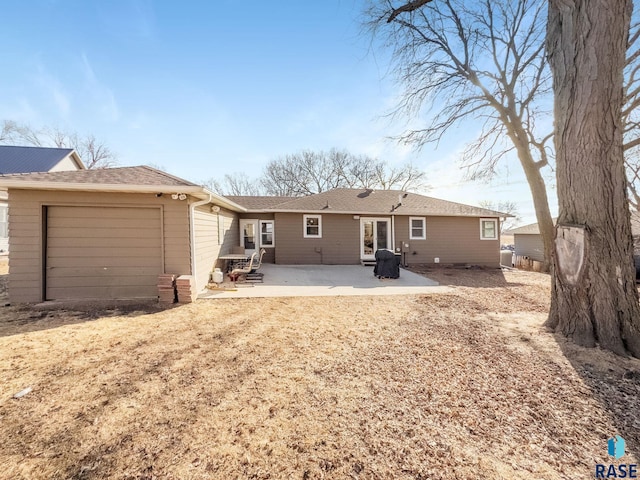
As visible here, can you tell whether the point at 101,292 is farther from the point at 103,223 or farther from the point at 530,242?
the point at 530,242

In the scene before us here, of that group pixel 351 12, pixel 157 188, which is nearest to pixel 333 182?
pixel 351 12

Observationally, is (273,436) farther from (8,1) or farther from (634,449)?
(8,1)

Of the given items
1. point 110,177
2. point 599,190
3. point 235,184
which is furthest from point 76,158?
point 599,190

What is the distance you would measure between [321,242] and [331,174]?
17.7m

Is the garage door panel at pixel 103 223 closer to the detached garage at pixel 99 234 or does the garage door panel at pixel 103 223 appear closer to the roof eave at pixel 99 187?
the detached garage at pixel 99 234

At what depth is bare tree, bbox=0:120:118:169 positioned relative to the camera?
23.4 meters

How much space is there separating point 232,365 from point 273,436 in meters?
1.27

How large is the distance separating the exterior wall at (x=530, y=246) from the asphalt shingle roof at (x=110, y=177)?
78.3 feet

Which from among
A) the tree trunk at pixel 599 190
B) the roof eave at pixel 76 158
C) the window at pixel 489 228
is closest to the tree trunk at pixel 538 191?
the window at pixel 489 228

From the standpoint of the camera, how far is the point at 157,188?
5414 millimetres

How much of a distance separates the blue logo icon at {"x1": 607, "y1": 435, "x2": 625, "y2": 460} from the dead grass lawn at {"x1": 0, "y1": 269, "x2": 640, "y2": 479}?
0.13 feet

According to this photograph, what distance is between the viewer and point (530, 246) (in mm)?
20609

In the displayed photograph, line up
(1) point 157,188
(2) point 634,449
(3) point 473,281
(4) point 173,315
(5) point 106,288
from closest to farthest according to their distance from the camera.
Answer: (2) point 634,449 < (4) point 173,315 < (1) point 157,188 < (5) point 106,288 < (3) point 473,281

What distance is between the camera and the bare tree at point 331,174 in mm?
26547
